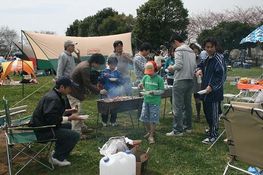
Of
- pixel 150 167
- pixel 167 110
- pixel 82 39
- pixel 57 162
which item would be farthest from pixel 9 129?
pixel 82 39

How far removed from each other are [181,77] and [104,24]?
3648cm

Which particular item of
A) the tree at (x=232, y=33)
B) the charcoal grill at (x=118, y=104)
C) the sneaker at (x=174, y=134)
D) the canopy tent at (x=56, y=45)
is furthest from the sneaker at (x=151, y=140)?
the tree at (x=232, y=33)

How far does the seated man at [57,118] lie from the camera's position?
17.2 feet

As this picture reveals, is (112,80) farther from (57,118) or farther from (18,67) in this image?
(18,67)

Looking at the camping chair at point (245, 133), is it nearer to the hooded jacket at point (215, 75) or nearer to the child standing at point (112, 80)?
the hooded jacket at point (215, 75)

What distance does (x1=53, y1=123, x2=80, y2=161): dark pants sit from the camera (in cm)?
554


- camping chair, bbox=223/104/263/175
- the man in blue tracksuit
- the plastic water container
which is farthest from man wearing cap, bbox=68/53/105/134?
camping chair, bbox=223/104/263/175

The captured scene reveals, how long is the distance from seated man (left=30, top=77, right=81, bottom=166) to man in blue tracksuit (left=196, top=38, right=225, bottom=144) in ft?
7.74

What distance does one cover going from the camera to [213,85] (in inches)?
255

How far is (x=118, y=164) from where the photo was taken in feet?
15.3

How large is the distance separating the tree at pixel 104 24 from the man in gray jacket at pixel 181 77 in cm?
3477

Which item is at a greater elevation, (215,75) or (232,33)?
(232,33)

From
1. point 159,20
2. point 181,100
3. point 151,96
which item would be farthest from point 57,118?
point 159,20

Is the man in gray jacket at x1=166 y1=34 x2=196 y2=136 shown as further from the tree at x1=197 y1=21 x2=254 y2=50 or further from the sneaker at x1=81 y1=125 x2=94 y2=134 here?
the tree at x1=197 y1=21 x2=254 y2=50
